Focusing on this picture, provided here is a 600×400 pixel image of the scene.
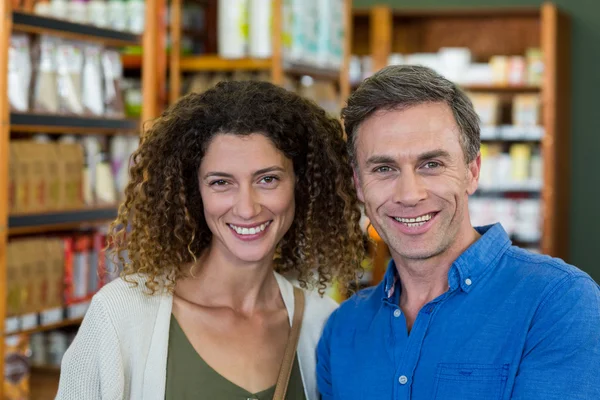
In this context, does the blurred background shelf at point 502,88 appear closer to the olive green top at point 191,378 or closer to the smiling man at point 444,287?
the smiling man at point 444,287

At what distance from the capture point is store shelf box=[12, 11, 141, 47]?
3793mm

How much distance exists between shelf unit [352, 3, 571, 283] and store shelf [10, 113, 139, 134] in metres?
3.39

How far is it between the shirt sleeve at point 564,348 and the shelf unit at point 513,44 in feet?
17.5

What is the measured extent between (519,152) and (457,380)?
5.47 meters

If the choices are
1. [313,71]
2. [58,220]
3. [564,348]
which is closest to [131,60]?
[313,71]

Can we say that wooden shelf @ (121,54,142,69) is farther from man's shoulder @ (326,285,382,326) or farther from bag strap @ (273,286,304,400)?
man's shoulder @ (326,285,382,326)

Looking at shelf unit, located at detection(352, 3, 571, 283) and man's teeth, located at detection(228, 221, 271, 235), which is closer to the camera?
man's teeth, located at detection(228, 221, 271, 235)

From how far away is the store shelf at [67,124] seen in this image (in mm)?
3805

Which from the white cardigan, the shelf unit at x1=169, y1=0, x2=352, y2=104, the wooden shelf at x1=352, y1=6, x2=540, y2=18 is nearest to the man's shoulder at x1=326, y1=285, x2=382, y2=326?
the white cardigan

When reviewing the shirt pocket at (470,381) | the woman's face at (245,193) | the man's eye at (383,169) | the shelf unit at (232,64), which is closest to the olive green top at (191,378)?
the woman's face at (245,193)

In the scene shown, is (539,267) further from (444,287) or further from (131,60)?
(131,60)

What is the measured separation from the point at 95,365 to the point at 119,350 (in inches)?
2.7

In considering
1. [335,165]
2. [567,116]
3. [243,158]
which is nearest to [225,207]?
[243,158]

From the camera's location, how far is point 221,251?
246 cm
